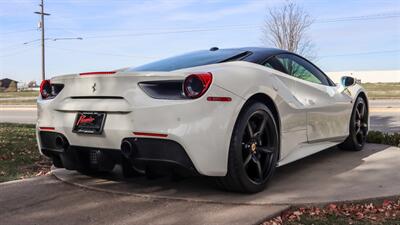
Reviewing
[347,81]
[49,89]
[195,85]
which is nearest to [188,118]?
[195,85]

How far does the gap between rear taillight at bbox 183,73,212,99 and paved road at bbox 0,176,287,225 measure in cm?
92

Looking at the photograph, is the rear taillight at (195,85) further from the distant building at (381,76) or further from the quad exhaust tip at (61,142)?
the distant building at (381,76)

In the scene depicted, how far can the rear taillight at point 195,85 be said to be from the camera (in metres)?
3.55

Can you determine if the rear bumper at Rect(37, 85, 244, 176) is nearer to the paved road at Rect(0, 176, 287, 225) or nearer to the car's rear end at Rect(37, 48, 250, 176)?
the car's rear end at Rect(37, 48, 250, 176)

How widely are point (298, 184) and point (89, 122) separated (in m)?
2.00

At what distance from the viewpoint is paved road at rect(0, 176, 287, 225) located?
3.48 meters

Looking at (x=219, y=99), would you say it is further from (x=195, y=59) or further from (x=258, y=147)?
(x=195, y=59)

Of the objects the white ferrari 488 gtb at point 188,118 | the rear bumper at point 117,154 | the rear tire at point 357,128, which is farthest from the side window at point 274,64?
the rear tire at point 357,128

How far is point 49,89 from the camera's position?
4398 mm

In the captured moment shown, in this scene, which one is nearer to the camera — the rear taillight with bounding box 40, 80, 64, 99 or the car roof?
the rear taillight with bounding box 40, 80, 64, 99

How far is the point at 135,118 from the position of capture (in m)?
3.65

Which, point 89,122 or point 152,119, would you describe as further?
point 89,122

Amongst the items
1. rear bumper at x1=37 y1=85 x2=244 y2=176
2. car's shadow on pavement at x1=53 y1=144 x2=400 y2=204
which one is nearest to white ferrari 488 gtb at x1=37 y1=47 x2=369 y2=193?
rear bumper at x1=37 y1=85 x2=244 y2=176

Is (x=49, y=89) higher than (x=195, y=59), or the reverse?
(x=195, y=59)
